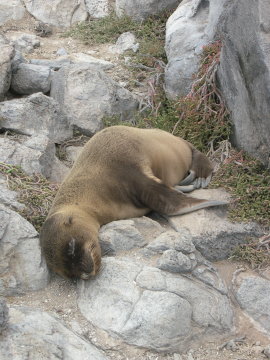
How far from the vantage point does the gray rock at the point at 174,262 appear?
16.0ft

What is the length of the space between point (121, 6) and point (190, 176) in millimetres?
4710

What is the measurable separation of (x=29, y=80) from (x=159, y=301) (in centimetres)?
442

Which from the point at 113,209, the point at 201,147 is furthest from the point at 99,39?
the point at 113,209

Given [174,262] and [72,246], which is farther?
[174,262]

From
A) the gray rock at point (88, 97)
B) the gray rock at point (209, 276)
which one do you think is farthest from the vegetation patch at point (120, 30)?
the gray rock at point (209, 276)

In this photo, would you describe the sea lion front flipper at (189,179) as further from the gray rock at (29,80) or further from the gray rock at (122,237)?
the gray rock at (29,80)

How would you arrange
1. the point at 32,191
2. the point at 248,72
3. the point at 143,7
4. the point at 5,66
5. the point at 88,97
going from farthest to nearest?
the point at 143,7, the point at 88,97, the point at 5,66, the point at 248,72, the point at 32,191

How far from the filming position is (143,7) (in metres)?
10.0

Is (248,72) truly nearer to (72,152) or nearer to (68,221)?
(72,152)

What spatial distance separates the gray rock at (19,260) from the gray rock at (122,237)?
54 centimetres

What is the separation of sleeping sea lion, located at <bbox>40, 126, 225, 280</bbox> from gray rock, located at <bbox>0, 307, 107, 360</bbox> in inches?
21.0

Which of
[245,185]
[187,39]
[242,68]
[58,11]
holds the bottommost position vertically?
[58,11]

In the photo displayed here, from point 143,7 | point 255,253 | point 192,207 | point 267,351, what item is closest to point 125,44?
point 143,7

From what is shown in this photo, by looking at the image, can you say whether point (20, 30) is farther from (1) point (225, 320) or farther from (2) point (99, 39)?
(1) point (225, 320)
